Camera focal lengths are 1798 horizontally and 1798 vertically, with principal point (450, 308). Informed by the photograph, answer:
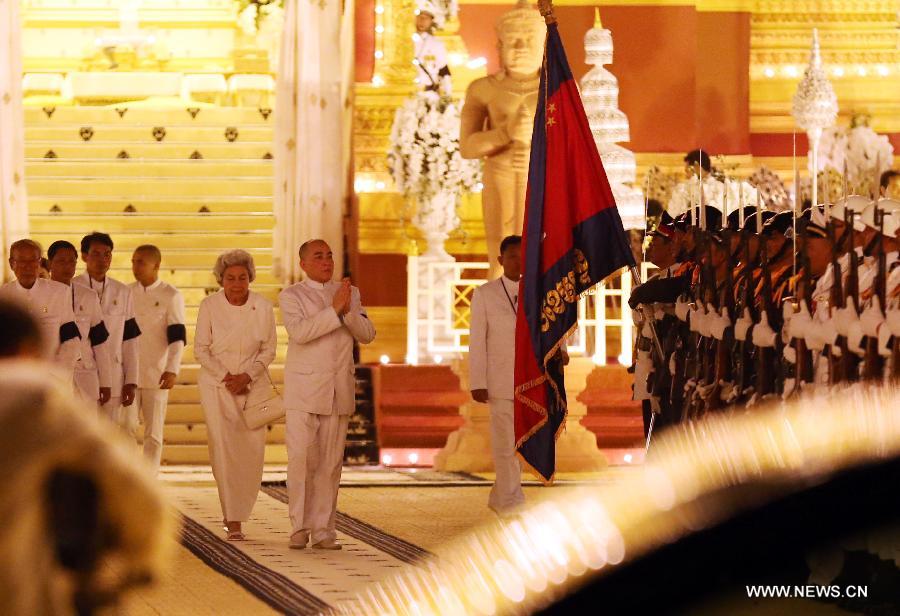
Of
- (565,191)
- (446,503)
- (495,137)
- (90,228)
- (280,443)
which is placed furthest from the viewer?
(90,228)

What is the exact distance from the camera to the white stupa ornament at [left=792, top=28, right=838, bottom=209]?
55.0 ft

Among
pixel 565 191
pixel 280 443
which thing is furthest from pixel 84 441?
pixel 280 443

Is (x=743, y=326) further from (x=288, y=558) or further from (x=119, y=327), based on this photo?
(x=119, y=327)

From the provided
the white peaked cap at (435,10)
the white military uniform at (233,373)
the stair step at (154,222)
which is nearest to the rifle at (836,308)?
the white military uniform at (233,373)

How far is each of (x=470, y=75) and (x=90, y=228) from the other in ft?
12.3

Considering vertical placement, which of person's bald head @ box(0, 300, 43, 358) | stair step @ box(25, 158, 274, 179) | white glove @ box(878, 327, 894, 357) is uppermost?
stair step @ box(25, 158, 274, 179)

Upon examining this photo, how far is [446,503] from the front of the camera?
1050cm

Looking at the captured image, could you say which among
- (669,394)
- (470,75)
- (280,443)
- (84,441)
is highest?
(470,75)

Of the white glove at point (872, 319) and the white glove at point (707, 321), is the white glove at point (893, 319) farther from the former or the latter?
the white glove at point (707, 321)

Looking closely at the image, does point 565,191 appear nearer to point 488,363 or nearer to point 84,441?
point 488,363

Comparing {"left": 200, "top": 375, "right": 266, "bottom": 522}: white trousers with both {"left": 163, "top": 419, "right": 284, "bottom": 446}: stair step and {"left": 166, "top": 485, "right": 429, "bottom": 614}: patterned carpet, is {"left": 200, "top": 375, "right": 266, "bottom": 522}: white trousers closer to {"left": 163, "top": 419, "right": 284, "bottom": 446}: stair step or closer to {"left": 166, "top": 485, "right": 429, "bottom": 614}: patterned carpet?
{"left": 166, "top": 485, "right": 429, "bottom": 614}: patterned carpet

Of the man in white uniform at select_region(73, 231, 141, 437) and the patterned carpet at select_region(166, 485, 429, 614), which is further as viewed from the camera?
the man in white uniform at select_region(73, 231, 141, 437)

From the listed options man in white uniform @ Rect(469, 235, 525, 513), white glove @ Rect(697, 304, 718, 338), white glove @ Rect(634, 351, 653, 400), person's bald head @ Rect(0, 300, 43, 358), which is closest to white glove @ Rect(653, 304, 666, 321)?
white glove @ Rect(634, 351, 653, 400)

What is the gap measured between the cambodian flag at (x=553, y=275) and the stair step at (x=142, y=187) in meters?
8.37
